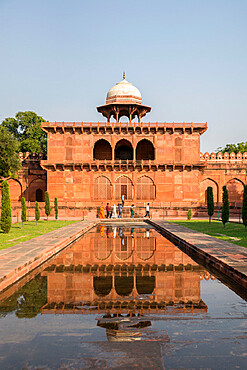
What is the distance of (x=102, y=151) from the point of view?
44219 mm

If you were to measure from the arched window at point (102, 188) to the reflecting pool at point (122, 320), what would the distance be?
32.2m

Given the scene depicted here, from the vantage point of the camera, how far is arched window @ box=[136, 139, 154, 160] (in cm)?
4416

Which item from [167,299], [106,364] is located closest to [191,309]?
[167,299]

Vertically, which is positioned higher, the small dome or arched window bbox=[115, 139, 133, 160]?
the small dome

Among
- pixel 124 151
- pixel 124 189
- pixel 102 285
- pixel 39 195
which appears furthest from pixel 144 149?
pixel 102 285

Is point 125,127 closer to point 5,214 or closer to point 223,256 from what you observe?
point 5,214

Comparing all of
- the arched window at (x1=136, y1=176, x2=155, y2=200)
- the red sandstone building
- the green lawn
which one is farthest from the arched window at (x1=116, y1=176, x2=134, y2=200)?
the green lawn

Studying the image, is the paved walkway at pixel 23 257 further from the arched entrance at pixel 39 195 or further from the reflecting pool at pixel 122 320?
the arched entrance at pixel 39 195

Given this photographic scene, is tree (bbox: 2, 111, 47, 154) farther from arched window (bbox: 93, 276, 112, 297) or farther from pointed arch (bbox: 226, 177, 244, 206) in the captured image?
arched window (bbox: 93, 276, 112, 297)

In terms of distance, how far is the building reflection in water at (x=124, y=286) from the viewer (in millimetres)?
4957

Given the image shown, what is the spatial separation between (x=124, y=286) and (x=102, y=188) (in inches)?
1348

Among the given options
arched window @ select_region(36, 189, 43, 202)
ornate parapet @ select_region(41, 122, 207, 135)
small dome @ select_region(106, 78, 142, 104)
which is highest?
small dome @ select_region(106, 78, 142, 104)

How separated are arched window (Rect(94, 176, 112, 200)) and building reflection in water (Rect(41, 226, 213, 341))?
2928cm

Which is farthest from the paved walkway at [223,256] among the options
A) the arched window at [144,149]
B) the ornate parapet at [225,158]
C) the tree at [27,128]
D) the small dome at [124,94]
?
the tree at [27,128]
